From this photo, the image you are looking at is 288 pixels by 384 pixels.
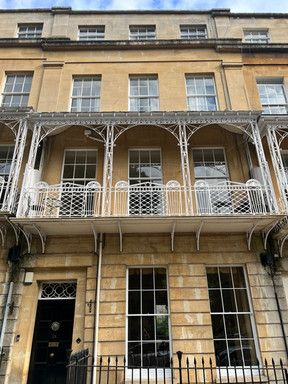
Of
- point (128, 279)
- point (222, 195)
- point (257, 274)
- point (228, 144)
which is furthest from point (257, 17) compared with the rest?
point (128, 279)

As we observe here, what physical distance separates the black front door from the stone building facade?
0.10 ft

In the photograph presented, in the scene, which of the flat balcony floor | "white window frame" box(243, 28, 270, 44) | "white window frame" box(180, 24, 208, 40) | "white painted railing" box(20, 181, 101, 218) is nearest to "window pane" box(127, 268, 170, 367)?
the flat balcony floor

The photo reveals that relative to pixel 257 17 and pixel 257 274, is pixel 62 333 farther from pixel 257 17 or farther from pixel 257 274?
pixel 257 17

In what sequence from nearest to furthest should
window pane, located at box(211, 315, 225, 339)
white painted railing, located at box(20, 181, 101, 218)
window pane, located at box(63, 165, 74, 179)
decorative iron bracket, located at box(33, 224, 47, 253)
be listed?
window pane, located at box(211, 315, 225, 339)
decorative iron bracket, located at box(33, 224, 47, 253)
white painted railing, located at box(20, 181, 101, 218)
window pane, located at box(63, 165, 74, 179)

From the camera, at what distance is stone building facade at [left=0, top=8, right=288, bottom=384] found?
26.3 feet

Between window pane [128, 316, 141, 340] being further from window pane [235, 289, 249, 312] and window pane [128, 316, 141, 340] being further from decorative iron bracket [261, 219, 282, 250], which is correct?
decorative iron bracket [261, 219, 282, 250]

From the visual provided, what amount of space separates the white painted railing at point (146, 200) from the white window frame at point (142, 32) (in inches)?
342

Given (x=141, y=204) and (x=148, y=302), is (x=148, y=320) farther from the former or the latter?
(x=141, y=204)

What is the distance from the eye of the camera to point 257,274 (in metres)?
8.61

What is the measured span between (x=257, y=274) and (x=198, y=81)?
26.6 feet

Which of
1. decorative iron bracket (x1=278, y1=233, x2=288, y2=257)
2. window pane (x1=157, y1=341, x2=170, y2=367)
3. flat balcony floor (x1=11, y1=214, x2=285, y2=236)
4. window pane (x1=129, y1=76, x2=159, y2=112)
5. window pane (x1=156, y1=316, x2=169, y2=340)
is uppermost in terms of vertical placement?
window pane (x1=129, y1=76, x2=159, y2=112)

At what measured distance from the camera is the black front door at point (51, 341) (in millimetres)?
7926

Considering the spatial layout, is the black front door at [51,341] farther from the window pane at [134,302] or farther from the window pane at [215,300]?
the window pane at [215,300]

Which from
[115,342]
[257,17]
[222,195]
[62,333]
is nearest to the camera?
[115,342]
